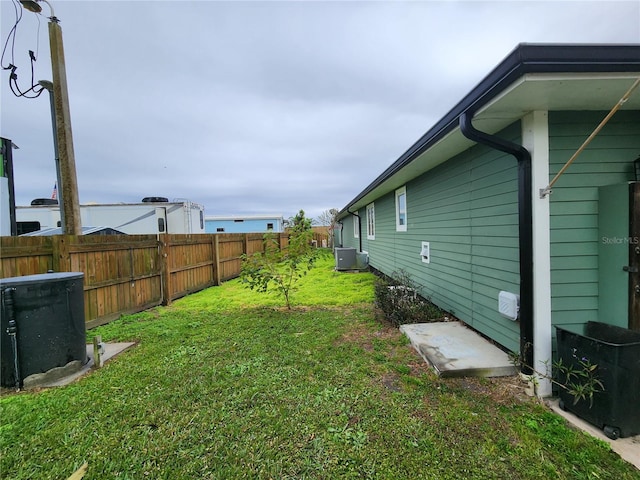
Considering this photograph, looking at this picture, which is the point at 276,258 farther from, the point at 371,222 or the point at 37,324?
the point at 371,222

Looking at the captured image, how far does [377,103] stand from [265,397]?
8.95 metres

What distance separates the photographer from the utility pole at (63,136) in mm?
4695

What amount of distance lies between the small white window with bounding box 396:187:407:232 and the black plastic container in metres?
6.02

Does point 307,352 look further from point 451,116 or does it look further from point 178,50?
point 178,50

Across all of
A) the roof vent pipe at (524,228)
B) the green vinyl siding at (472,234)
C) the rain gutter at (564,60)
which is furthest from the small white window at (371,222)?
the rain gutter at (564,60)

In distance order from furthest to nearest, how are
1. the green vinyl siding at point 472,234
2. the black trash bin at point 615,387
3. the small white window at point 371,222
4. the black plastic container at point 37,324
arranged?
the small white window at point 371,222, the green vinyl siding at point 472,234, the black plastic container at point 37,324, the black trash bin at point 615,387

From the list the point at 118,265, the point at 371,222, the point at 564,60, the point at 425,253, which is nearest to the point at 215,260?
the point at 118,265

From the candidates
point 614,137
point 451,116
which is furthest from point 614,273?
point 451,116

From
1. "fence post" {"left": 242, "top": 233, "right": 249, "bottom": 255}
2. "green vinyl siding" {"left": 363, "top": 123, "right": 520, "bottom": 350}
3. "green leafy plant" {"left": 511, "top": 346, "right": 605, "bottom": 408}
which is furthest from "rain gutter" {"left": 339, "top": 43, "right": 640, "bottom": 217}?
"fence post" {"left": 242, "top": 233, "right": 249, "bottom": 255}

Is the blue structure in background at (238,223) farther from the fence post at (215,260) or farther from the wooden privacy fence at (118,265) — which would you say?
the wooden privacy fence at (118,265)

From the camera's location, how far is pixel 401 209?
6.92 m

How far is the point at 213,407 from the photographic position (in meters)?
2.34

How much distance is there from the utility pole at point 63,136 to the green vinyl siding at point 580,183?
684 centimetres

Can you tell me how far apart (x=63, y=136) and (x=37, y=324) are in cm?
371
